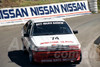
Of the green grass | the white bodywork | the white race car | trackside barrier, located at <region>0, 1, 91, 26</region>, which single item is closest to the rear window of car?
the white race car

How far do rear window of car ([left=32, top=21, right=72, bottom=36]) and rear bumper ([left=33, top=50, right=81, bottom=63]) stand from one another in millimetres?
1486

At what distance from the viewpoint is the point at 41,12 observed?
2409 cm

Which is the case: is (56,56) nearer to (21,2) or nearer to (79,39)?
(79,39)

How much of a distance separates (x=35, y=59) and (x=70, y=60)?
1332 millimetres

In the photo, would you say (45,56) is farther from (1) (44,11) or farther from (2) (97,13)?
(2) (97,13)

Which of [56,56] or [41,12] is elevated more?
[41,12]

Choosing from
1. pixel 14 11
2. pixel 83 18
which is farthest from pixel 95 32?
pixel 14 11

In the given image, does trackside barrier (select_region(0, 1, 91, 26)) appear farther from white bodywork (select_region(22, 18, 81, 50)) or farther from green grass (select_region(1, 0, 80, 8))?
white bodywork (select_region(22, 18, 81, 50))

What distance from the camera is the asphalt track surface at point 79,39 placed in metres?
11.6

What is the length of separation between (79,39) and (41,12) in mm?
7989

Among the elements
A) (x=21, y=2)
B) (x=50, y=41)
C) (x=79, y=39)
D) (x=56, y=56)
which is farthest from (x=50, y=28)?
(x=21, y=2)

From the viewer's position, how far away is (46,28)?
12.0 meters

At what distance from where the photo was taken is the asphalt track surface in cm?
1162

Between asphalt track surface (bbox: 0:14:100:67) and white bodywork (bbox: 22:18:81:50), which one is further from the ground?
white bodywork (bbox: 22:18:81:50)
